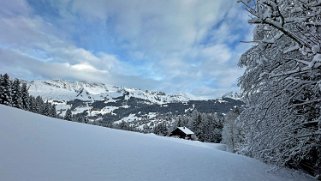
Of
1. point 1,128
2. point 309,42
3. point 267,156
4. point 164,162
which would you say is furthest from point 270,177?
point 1,128

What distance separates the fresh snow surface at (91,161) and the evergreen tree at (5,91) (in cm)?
4504

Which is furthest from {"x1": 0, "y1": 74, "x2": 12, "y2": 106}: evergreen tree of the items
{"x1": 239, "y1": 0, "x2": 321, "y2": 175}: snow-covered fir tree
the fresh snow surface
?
{"x1": 239, "y1": 0, "x2": 321, "y2": 175}: snow-covered fir tree

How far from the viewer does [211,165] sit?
1282cm

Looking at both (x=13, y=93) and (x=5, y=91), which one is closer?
(x=5, y=91)

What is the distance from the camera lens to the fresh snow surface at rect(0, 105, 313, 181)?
8.65m

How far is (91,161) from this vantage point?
10.2 metres

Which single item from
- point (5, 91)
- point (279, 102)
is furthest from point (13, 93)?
point (279, 102)

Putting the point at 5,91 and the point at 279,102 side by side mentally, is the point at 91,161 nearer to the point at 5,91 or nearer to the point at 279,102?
the point at 279,102

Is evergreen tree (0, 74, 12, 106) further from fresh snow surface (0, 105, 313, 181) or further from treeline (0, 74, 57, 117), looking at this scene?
fresh snow surface (0, 105, 313, 181)

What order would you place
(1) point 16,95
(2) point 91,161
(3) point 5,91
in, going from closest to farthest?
(2) point 91,161 < (3) point 5,91 < (1) point 16,95

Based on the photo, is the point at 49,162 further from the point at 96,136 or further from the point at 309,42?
the point at 309,42

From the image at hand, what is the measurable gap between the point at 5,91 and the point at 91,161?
52113mm

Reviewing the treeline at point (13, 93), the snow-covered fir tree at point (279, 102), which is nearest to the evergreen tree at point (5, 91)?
the treeline at point (13, 93)

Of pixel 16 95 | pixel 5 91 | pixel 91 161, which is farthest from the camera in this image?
pixel 16 95
